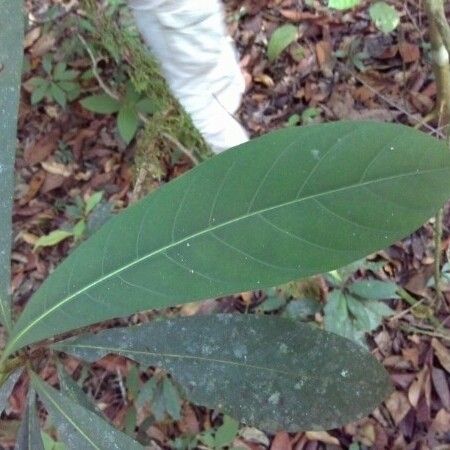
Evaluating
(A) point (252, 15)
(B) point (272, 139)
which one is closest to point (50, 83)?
(A) point (252, 15)

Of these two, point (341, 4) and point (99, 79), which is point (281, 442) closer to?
point (341, 4)

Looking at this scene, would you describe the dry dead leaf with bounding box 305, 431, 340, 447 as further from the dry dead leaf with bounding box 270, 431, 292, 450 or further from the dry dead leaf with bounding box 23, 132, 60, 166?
the dry dead leaf with bounding box 23, 132, 60, 166

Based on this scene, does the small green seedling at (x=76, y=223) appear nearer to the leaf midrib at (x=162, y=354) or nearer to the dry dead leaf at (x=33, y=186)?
Result: the dry dead leaf at (x=33, y=186)

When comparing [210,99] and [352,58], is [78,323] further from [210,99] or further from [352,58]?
[352,58]

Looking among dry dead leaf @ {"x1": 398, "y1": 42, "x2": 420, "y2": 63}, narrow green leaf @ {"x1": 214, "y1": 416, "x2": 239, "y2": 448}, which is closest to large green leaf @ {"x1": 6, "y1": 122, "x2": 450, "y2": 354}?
narrow green leaf @ {"x1": 214, "y1": 416, "x2": 239, "y2": 448}

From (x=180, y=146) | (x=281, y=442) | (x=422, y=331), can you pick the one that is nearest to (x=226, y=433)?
(x=281, y=442)
